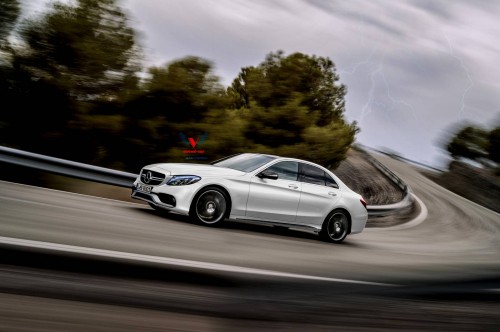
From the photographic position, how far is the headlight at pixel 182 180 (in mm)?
8914

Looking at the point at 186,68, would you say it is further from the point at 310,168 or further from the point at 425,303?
the point at 425,303

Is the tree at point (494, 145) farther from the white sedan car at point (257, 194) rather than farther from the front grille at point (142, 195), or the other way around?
the front grille at point (142, 195)

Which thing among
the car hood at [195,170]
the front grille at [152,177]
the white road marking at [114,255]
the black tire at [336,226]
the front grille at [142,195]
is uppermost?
the car hood at [195,170]

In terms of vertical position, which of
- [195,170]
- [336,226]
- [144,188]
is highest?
[195,170]

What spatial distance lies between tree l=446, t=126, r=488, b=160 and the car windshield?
39.8 metres

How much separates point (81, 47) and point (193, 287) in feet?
55.5

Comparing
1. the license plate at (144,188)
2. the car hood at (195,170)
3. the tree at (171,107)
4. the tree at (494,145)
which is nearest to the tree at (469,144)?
the tree at (494,145)

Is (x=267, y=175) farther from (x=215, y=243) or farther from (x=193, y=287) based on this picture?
(x=193, y=287)

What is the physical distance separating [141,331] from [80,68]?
1799 centimetres

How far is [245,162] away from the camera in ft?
33.3

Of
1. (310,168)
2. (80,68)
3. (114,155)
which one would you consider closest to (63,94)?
(80,68)

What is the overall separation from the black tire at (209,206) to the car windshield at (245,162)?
79cm

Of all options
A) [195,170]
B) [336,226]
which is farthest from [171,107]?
[195,170]

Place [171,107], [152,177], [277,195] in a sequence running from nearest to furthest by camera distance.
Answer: [152,177]
[277,195]
[171,107]
